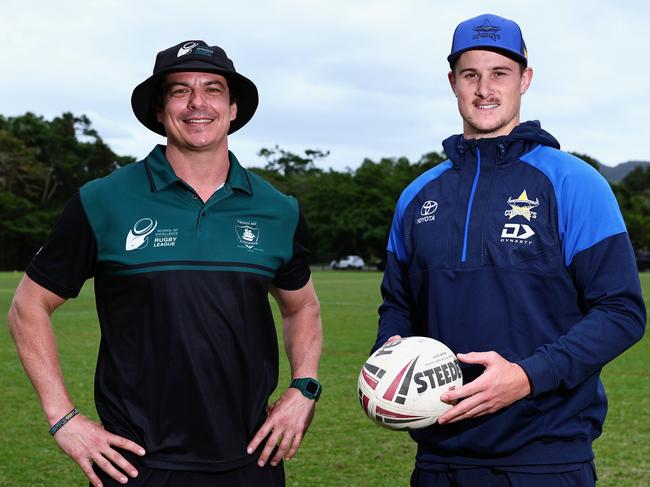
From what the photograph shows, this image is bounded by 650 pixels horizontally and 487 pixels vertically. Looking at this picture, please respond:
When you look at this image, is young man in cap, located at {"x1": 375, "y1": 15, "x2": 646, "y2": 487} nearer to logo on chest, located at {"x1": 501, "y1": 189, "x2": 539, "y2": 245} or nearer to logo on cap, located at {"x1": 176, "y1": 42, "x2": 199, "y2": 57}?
logo on chest, located at {"x1": 501, "y1": 189, "x2": 539, "y2": 245}

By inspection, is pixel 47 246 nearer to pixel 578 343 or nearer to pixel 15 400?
pixel 578 343

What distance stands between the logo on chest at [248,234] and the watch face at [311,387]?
65 centimetres

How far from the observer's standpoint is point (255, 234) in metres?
3.42

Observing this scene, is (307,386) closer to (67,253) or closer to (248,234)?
(248,234)

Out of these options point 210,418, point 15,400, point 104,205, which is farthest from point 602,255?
point 15,400

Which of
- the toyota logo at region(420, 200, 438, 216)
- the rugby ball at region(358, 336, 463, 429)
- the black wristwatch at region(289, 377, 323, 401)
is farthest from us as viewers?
the black wristwatch at region(289, 377, 323, 401)

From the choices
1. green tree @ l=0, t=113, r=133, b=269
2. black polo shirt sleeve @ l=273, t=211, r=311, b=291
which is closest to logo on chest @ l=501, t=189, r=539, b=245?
black polo shirt sleeve @ l=273, t=211, r=311, b=291

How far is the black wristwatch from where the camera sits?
3590 millimetres

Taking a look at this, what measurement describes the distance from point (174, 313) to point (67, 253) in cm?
48

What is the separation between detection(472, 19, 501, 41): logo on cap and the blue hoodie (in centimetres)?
37

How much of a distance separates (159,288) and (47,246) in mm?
482

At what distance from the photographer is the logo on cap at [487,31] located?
3248 mm

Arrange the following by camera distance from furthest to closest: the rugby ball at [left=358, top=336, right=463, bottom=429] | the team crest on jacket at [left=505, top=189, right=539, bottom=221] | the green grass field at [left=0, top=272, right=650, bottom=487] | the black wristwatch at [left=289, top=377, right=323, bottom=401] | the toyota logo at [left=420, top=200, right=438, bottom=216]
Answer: the green grass field at [left=0, top=272, right=650, bottom=487]
the black wristwatch at [left=289, top=377, right=323, bottom=401]
the toyota logo at [left=420, top=200, right=438, bottom=216]
the team crest on jacket at [left=505, top=189, right=539, bottom=221]
the rugby ball at [left=358, top=336, right=463, bottom=429]

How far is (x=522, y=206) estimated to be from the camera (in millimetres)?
3143
